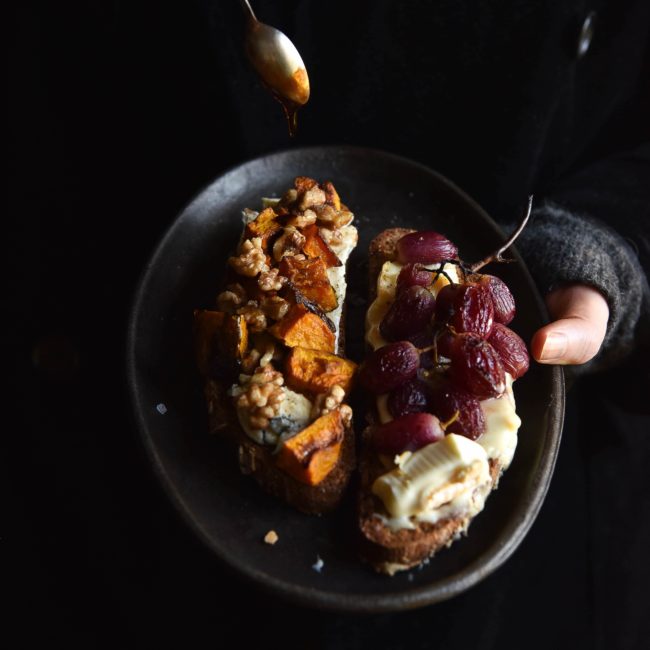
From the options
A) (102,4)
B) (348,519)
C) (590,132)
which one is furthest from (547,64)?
(348,519)

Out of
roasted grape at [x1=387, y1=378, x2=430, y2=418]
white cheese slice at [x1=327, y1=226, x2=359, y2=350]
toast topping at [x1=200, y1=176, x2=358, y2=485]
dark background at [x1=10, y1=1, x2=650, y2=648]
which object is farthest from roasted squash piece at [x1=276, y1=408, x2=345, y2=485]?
dark background at [x1=10, y1=1, x2=650, y2=648]

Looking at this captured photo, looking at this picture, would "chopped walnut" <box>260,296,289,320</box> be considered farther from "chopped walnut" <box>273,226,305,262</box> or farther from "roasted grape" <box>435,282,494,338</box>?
"roasted grape" <box>435,282,494,338</box>

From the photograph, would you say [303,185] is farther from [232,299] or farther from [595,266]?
[595,266]

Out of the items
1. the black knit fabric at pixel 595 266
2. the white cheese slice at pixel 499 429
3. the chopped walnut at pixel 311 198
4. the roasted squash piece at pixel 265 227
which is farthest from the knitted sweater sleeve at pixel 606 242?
the roasted squash piece at pixel 265 227

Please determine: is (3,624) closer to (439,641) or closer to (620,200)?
(439,641)

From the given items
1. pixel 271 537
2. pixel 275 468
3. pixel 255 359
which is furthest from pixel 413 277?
pixel 271 537

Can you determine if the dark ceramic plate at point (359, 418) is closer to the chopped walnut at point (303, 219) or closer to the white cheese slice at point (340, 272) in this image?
the white cheese slice at point (340, 272)
